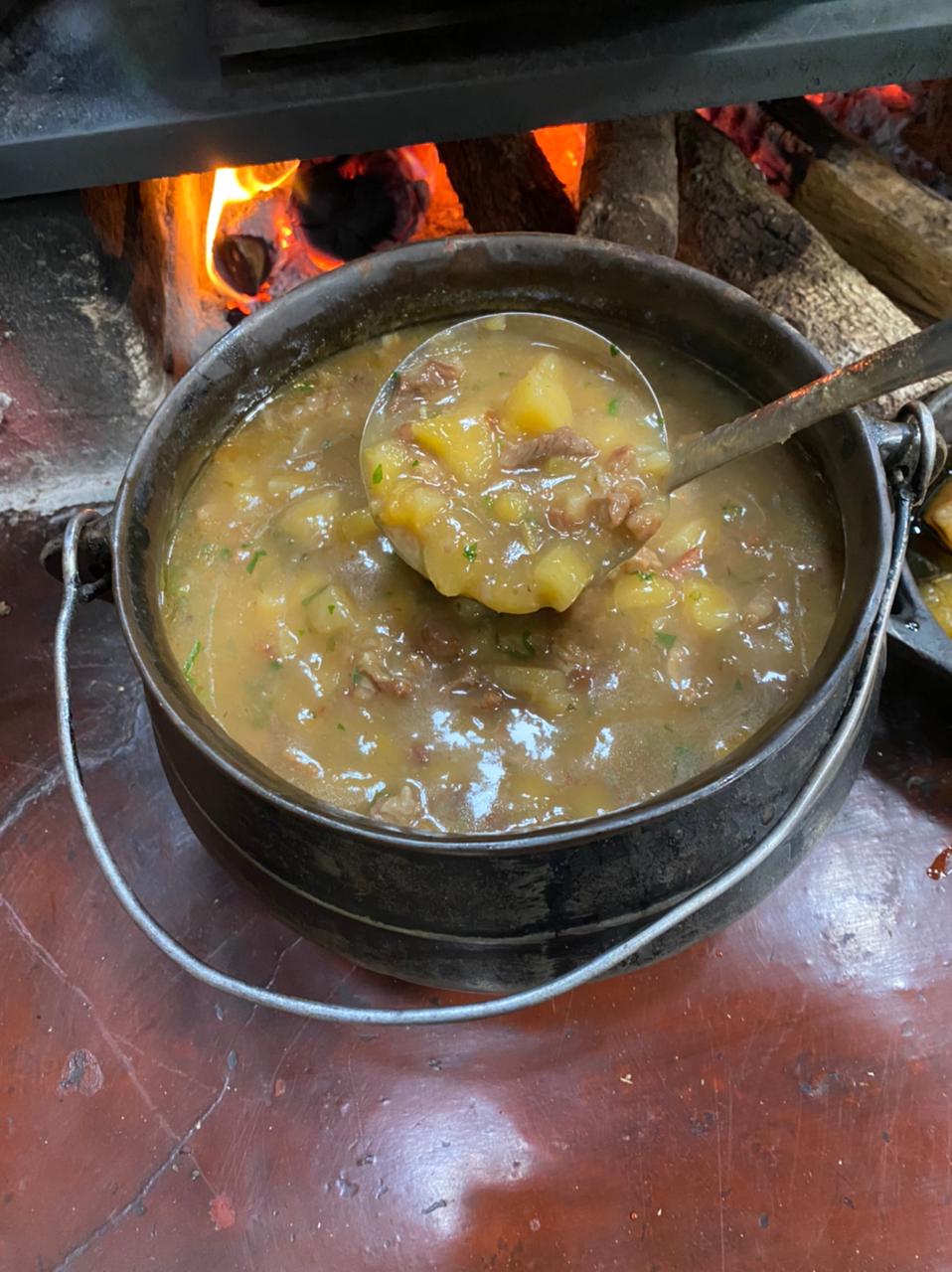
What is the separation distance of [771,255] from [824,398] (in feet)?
4.73

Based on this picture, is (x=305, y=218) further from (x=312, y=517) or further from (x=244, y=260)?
(x=312, y=517)

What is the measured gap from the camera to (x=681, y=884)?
134cm

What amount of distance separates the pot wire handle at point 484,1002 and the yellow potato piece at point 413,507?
45 centimetres

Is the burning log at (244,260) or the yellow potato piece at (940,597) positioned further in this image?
the burning log at (244,260)

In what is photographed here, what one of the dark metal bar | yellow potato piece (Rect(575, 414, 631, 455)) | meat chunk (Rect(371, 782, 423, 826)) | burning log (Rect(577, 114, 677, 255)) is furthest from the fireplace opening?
meat chunk (Rect(371, 782, 423, 826))

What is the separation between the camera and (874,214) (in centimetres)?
269

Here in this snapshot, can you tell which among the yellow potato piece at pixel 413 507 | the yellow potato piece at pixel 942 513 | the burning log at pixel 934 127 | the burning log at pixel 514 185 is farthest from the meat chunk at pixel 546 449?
the burning log at pixel 934 127

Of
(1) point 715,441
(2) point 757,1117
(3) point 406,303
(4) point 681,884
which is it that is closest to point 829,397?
(1) point 715,441

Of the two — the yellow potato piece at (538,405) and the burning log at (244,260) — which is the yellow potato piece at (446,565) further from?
the burning log at (244,260)

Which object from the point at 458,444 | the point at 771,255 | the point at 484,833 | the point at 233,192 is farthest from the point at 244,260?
the point at 484,833

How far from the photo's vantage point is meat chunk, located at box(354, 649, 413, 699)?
1464 millimetres

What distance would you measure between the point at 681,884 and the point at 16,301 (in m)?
1.90

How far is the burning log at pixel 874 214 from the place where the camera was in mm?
2650

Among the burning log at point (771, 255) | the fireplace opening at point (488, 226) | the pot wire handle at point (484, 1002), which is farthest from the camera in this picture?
the burning log at point (771, 255)
